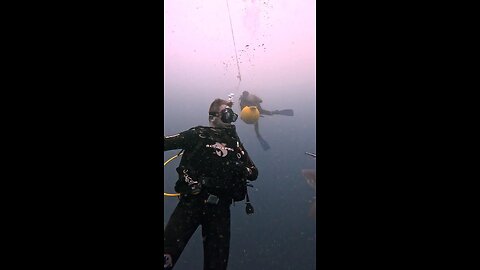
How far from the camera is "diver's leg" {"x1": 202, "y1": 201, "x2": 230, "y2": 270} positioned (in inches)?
126

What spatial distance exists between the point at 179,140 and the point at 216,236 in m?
1.21

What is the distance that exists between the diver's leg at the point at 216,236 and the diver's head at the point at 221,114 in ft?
3.54

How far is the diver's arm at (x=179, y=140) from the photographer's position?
331 centimetres

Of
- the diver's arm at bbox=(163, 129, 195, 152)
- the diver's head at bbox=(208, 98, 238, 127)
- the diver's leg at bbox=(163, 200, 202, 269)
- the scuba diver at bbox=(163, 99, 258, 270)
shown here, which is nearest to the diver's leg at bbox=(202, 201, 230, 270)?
the scuba diver at bbox=(163, 99, 258, 270)

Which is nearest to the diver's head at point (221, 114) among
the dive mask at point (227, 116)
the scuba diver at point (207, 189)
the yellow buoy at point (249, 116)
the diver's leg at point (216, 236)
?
the dive mask at point (227, 116)

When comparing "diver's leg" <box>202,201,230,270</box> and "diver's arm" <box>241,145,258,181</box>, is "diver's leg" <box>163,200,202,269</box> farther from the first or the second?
"diver's arm" <box>241,145,258,181</box>

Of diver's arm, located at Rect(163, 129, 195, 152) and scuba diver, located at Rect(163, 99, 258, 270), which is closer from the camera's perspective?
scuba diver, located at Rect(163, 99, 258, 270)

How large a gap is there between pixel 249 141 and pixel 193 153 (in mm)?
54612

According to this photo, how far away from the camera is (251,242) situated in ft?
72.7

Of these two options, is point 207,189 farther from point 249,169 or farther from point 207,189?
point 249,169

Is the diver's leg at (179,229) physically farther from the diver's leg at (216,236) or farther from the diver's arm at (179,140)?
the diver's arm at (179,140)

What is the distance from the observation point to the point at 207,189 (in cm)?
332
